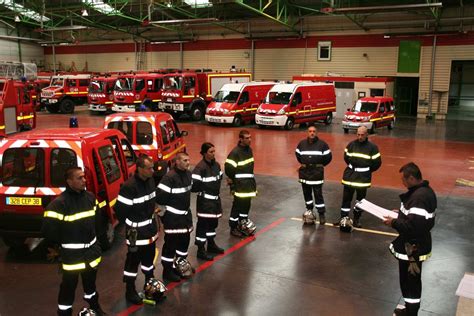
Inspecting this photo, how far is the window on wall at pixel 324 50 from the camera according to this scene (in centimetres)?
3236

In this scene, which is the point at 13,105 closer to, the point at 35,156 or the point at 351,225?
the point at 35,156

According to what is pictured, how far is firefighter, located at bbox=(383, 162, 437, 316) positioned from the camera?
457 cm

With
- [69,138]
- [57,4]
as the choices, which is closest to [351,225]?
[69,138]

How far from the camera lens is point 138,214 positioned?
204 inches

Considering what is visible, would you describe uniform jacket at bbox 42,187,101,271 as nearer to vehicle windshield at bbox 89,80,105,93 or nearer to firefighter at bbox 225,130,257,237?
firefighter at bbox 225,130,257,237

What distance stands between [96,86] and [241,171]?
2361cm

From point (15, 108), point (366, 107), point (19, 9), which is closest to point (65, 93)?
point (19, 9)

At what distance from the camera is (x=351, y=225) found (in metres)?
8.11

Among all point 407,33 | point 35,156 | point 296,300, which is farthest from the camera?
point 407,33

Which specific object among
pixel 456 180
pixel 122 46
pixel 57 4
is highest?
pixel 57 4

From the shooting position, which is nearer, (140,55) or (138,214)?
(138,214)

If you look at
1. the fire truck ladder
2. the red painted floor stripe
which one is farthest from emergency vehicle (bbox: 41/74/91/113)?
the red painted floor stripe

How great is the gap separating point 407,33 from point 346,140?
43.1 ft

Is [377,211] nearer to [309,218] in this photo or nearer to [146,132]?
[309,218]
